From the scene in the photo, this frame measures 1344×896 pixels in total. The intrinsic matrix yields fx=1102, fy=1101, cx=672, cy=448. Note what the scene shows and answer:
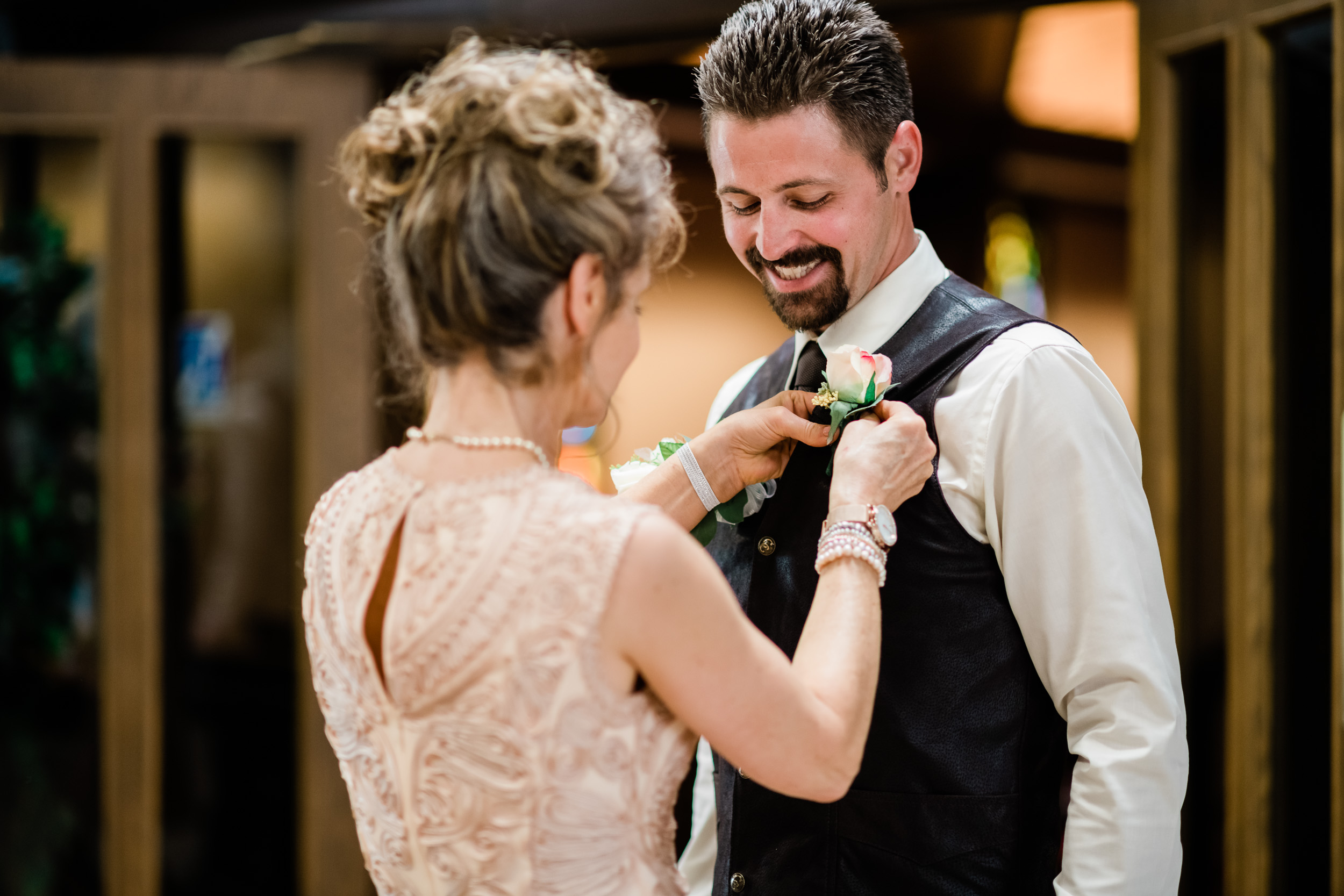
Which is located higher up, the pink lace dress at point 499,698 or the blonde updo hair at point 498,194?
the blonde updo hair at point 498,194

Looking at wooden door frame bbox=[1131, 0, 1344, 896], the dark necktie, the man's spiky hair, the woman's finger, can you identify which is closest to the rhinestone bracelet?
the woman's finger

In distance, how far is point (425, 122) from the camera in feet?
3.75

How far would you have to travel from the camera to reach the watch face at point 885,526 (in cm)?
129

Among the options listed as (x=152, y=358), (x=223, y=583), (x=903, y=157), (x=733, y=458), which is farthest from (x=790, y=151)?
(x=223, y=583)

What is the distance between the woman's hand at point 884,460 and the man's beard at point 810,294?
26cm

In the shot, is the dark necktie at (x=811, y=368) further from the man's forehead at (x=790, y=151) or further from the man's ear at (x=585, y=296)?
the man's ear at (x=585, y=296)

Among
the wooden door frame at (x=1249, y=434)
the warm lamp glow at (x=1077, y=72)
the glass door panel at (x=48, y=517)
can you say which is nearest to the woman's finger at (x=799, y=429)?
the wooden door frame at (x=1249, y=434)

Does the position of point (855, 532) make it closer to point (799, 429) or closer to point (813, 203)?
point (799, 429)

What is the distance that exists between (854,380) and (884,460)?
0.11 meters

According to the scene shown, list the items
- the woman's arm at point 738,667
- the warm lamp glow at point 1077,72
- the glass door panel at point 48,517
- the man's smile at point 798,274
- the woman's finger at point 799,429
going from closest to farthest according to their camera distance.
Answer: the woman's arm at point 738,667, the woman's finger at point 799,429, the man's smile at point 798,274, the glass door panel at point 48,517, the warm lamp glow at point 1077,72

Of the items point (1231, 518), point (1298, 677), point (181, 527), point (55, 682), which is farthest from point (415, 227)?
point (55, 682)

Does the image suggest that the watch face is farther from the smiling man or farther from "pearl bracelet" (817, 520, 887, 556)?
the smiling man

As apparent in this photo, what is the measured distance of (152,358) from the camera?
10.7 feet

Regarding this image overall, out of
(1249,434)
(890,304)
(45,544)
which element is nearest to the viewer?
(890,304)
